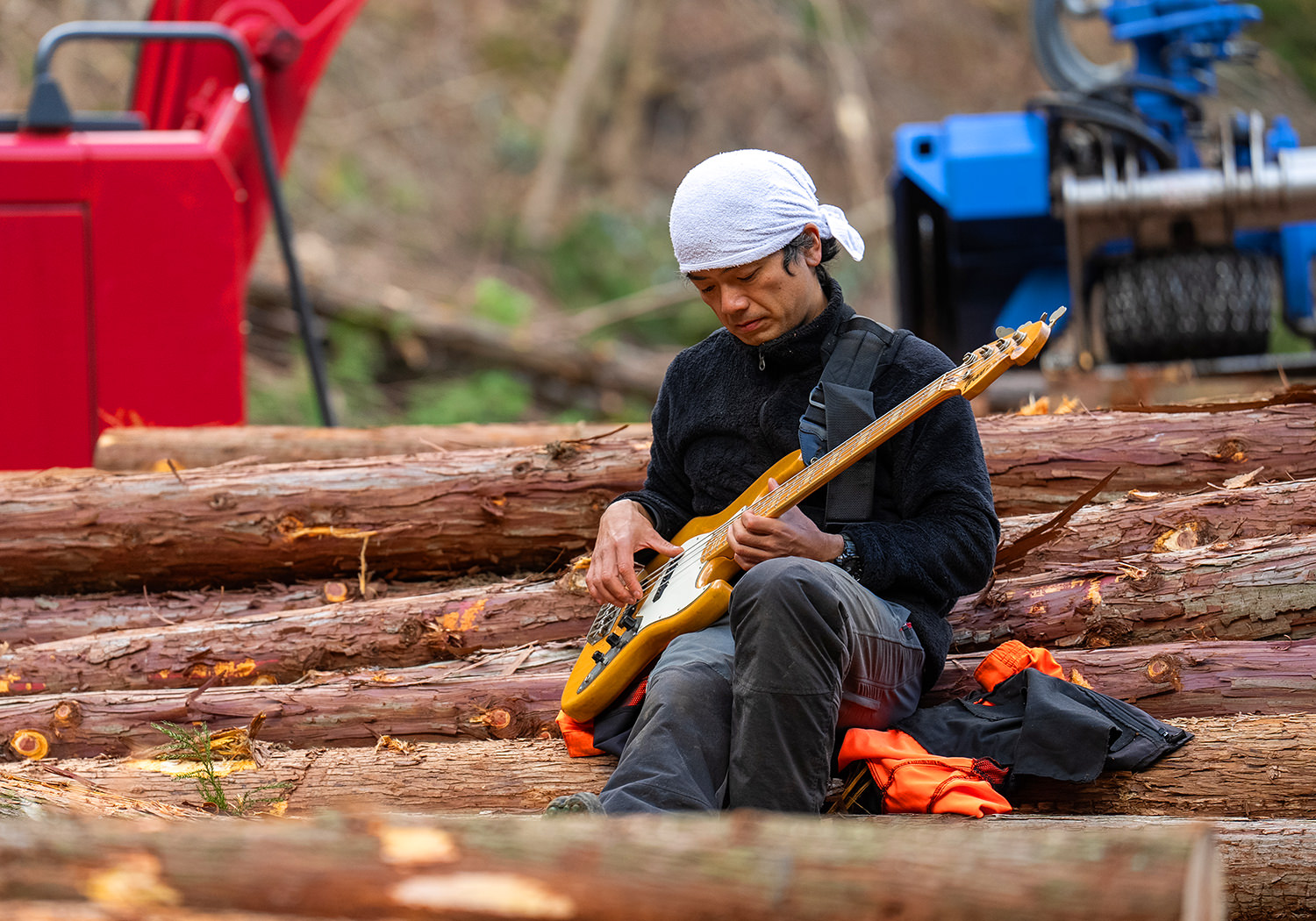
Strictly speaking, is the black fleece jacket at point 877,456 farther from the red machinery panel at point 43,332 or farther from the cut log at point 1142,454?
the red machinery panel at point 43,332

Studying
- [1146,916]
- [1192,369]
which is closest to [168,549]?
[1146,916]

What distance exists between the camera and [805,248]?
3.14 meters

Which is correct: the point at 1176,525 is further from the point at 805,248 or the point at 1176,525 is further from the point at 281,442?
the point at 281,442

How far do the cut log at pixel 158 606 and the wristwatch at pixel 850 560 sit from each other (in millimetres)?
1787

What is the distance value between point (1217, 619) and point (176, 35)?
4.68 meters

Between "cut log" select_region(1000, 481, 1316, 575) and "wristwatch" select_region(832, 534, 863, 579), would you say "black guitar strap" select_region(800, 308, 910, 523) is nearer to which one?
"wristwatch" select_region(832, 534, 863, 579)

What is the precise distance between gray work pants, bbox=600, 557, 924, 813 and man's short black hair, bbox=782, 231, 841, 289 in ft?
2.54

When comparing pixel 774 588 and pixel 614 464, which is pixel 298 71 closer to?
pixel 614 464

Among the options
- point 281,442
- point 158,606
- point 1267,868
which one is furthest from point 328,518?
point 1267,868

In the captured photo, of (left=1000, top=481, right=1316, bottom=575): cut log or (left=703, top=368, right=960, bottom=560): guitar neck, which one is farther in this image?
(left=1000, top=481, right=1316, bottom=575): cut log

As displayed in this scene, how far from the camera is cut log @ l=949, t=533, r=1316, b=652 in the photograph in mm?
3385

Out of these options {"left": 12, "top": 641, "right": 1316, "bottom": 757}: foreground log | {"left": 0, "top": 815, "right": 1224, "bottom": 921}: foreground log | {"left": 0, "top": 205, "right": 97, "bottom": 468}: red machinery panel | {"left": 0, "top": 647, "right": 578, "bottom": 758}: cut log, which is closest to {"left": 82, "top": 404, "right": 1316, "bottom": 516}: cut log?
{"left": 12, "top": 641, "right": 1316, "bottom": 757}: foreground log

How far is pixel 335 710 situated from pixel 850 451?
162 centimetres

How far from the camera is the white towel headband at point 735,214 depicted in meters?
3.00
